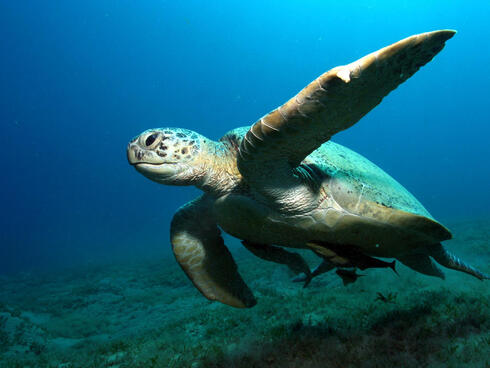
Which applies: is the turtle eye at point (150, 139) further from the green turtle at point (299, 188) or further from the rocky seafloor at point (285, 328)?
the rocky seafloor at point (285, 328)

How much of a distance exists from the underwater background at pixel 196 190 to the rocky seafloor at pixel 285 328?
3cm

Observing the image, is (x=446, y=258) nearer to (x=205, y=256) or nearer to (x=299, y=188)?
(x=299, y=188)

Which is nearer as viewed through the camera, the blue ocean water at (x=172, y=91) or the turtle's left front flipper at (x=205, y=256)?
the turtle's left front flipper at (x=205, y=256)

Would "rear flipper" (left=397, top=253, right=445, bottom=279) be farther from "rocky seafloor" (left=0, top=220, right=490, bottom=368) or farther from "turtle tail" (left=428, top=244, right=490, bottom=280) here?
"rocky seafloor" (left=0, top=220, right=490, bottom=368)

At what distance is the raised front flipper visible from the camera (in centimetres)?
136

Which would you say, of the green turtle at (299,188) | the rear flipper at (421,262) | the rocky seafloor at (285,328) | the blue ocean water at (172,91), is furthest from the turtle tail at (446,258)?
the blue ocean water at (172,91)

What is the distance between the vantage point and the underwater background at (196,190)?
2945mm

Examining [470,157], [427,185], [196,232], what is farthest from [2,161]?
[470,157]

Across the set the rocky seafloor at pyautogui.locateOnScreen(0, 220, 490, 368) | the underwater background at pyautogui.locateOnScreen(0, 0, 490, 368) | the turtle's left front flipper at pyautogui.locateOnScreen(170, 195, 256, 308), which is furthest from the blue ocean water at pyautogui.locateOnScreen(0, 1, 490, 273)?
the turtle's left front flipper at pyautogui.locateOnScreen(170, 195, 256, 308)

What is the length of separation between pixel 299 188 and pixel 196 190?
8847 cm

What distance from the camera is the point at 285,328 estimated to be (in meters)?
3.14

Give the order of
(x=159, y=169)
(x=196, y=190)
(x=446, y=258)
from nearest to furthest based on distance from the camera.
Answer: (x=159, y=169) < (x=446, y=258) < (x=196, y=190)

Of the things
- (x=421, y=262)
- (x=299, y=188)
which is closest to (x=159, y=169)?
(x=299, y=188)

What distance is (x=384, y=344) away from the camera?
A: 2.38 meters
